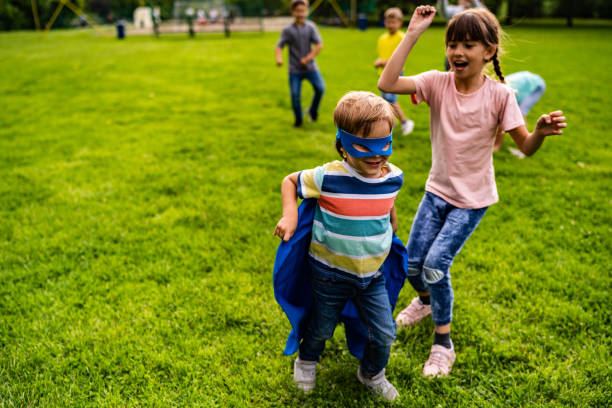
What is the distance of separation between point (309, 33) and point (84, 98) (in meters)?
5.79

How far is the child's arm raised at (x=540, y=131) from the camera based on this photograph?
2.26 meters

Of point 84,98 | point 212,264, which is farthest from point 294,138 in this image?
point 84,98

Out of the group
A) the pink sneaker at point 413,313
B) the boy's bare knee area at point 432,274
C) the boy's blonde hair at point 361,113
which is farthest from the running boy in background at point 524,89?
the boy's blonde hair at point 361,113

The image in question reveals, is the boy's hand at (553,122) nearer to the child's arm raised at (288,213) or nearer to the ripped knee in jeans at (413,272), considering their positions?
the ripped knee in jeans at (413,272)

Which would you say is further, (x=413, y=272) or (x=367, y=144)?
(x=413, y=272)

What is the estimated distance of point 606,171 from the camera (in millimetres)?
5812

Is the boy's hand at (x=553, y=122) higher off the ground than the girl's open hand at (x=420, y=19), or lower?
lower

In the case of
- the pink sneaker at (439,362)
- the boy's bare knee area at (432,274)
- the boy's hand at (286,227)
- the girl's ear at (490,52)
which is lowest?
the pink sneaker at (439,362)

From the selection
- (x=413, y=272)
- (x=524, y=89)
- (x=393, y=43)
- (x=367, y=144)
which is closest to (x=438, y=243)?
(x=413, y=272)

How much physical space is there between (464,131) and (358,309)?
1.22 meters

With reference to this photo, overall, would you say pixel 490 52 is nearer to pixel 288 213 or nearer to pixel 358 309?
pixel 288 213

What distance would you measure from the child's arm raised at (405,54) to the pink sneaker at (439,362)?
5.51 feet

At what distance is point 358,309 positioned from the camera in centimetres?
260

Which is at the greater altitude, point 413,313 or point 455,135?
point 455,135
